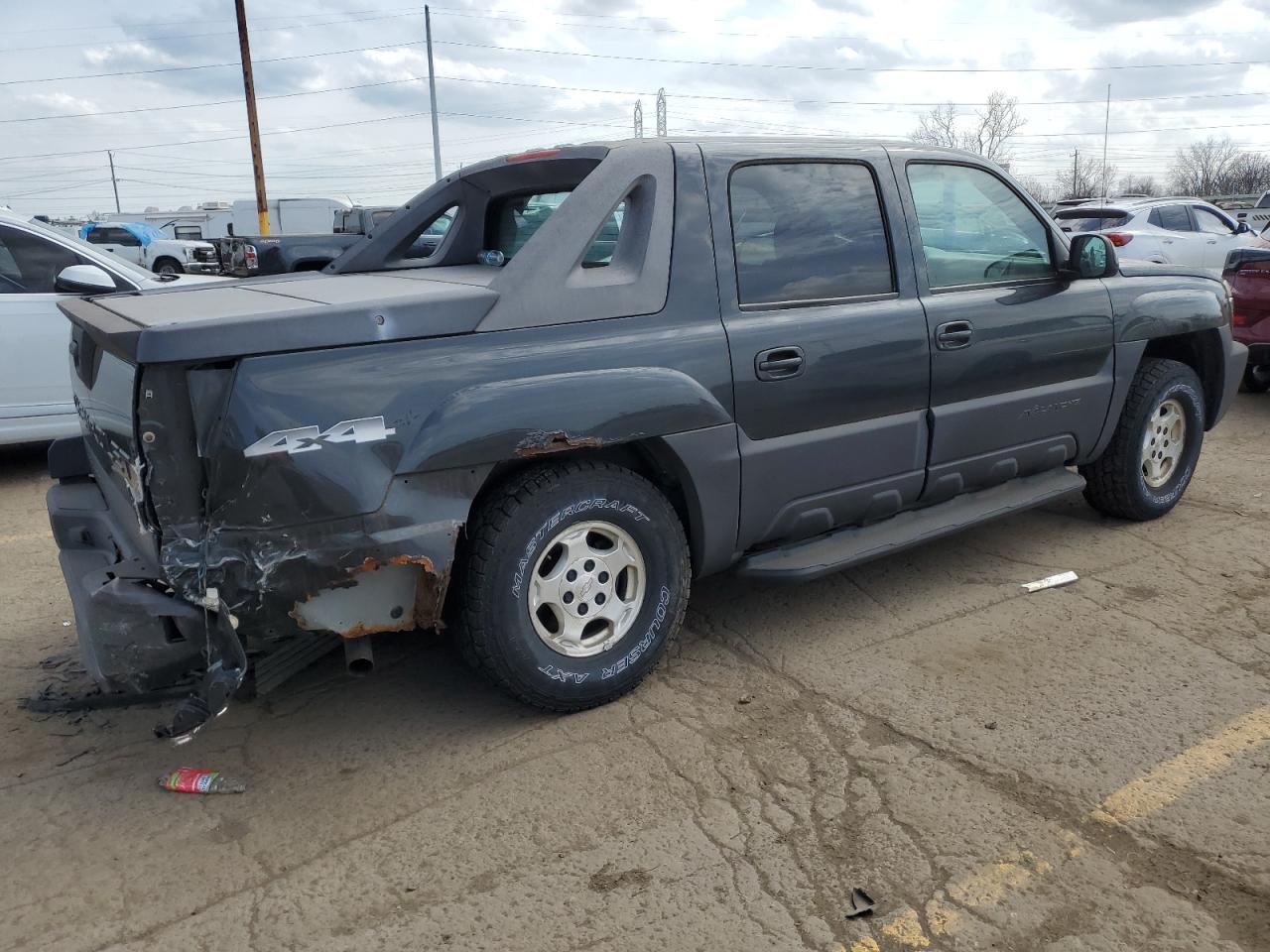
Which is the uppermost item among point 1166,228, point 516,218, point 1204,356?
point 516,218

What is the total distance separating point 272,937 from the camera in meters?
2.38

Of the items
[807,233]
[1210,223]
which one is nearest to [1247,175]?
[1210,223]

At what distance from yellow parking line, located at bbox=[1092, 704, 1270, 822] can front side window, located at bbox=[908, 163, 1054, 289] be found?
1896 mm

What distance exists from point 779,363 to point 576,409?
0.83m

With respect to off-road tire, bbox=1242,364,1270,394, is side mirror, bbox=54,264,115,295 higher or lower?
higher

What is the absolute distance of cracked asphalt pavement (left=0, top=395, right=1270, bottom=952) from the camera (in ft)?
7.94

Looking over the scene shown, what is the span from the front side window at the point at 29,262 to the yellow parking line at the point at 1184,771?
6474 millimetres

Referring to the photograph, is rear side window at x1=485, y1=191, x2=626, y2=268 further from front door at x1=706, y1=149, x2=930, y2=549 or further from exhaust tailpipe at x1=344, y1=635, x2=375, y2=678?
exhaust tailpipe at x1=344, y1=635, x2=375, y2=678

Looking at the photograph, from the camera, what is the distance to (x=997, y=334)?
4199 millimetres

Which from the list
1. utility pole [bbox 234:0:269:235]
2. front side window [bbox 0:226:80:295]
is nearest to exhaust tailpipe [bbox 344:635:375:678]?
front side window [bbox 0:226:80:295]

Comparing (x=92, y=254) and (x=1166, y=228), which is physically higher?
(x=92, y=254)

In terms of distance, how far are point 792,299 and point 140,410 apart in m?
2.15

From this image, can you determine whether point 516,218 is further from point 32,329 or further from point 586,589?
point 32,329

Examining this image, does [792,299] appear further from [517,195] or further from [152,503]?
[152,503]
